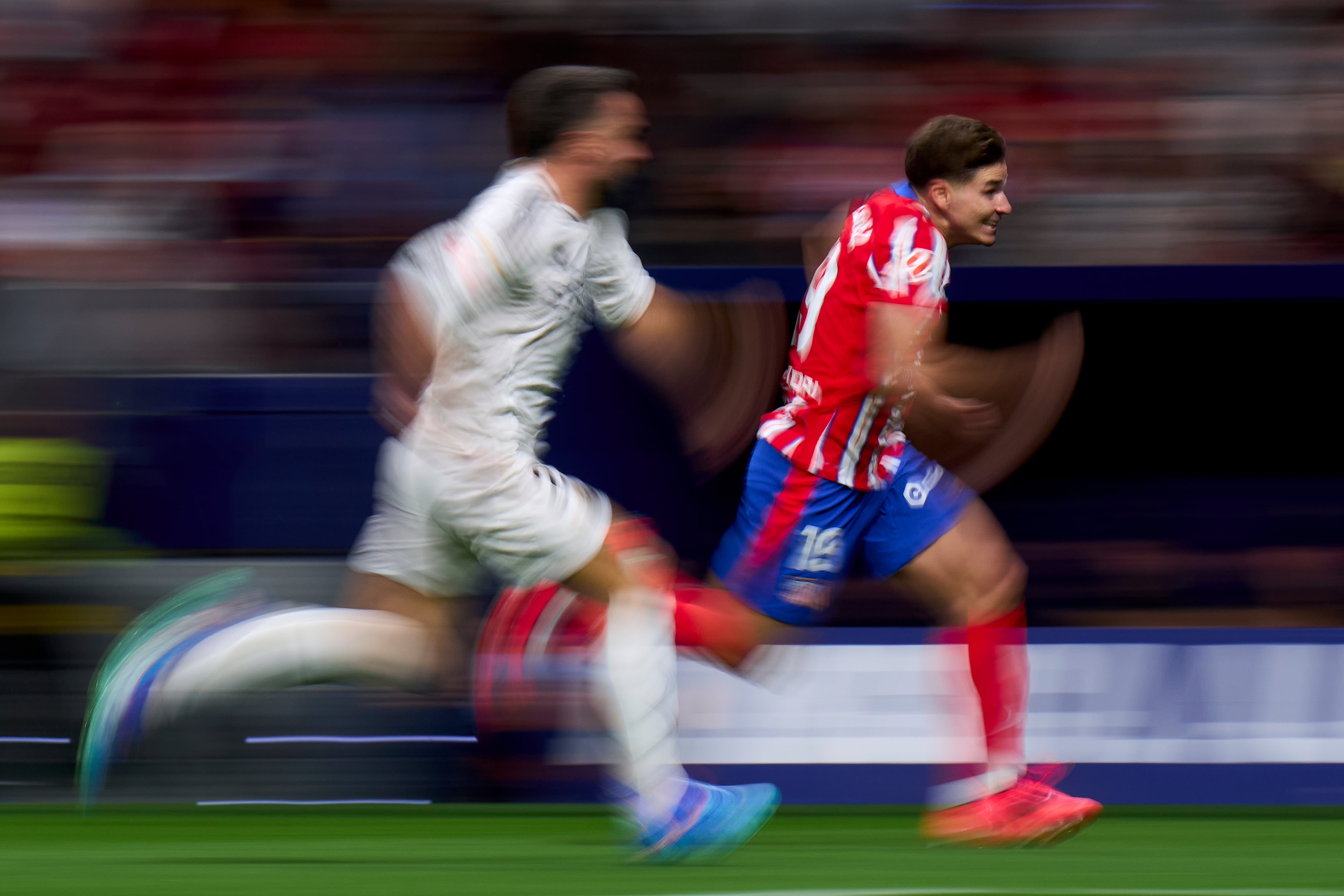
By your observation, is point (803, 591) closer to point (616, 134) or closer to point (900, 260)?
point (900, 260)

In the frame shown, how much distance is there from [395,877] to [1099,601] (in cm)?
214

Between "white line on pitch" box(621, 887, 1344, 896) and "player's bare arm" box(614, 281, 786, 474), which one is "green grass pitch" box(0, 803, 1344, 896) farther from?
"player's bare arm" box(614, 281, 786, 474)

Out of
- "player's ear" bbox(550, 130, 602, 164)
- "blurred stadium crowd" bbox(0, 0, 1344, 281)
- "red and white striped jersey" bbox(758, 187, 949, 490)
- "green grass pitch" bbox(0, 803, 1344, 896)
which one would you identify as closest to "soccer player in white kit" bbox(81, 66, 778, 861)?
"player's ear" bbox(550, 130, 602, 164)

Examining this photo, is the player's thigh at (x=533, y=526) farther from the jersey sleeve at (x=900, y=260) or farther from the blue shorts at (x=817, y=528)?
the jersey sleeve at (x=900, y=260)

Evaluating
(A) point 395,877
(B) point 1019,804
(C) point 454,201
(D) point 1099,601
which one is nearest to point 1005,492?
(D) point 1099,601

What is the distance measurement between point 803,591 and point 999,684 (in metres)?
0.47

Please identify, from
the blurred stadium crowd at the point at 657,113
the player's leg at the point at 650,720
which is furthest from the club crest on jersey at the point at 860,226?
the blurred stadium crowd at the point at 657,113

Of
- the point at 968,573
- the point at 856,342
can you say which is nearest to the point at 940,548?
the point at 968,573

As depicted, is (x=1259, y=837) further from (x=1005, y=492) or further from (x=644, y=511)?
(x=644, y=511)

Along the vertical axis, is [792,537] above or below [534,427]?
below

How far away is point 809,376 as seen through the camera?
3928 millimetres

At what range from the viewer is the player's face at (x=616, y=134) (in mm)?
3561

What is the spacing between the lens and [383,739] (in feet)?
15.4

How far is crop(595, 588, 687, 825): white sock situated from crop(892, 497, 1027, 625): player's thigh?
663mm
